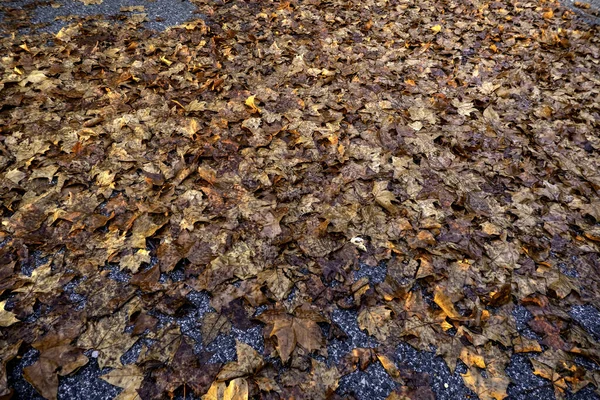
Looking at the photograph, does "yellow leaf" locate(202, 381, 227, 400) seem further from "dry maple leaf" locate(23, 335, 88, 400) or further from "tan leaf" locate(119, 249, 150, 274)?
"tan leaf" locate(119, 249, 150, 274)

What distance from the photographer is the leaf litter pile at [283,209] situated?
210 centimetres

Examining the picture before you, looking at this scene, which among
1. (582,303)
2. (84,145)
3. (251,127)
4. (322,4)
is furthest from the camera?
(322,4)

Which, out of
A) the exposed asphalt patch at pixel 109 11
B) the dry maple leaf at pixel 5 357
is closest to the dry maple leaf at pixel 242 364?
the dry maple leaf at pixel 5 357

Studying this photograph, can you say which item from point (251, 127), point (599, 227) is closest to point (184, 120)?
→ point (251, 127)

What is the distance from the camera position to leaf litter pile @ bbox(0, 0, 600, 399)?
2098 mm

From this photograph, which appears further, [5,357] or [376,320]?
[376,320]

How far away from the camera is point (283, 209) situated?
283 centimetres

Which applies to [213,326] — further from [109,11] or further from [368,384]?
[109,11]

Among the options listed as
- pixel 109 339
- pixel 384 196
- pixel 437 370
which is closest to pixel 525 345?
pixel 437 370

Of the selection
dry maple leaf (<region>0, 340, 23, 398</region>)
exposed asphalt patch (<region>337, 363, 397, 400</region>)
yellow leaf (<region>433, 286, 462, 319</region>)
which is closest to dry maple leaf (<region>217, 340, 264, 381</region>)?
exposed asphalt patch (<region>337, 363, 397, 400</region>)

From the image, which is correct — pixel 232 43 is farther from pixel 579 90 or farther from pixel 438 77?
pixel 579 90

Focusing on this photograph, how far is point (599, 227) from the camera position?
2.96 metres

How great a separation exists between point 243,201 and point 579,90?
4.62 metres

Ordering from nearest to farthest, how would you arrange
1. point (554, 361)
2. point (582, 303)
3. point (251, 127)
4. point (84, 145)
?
point (554, 361) → point (582, 303) → point (84, 145) → point (251, 127)
